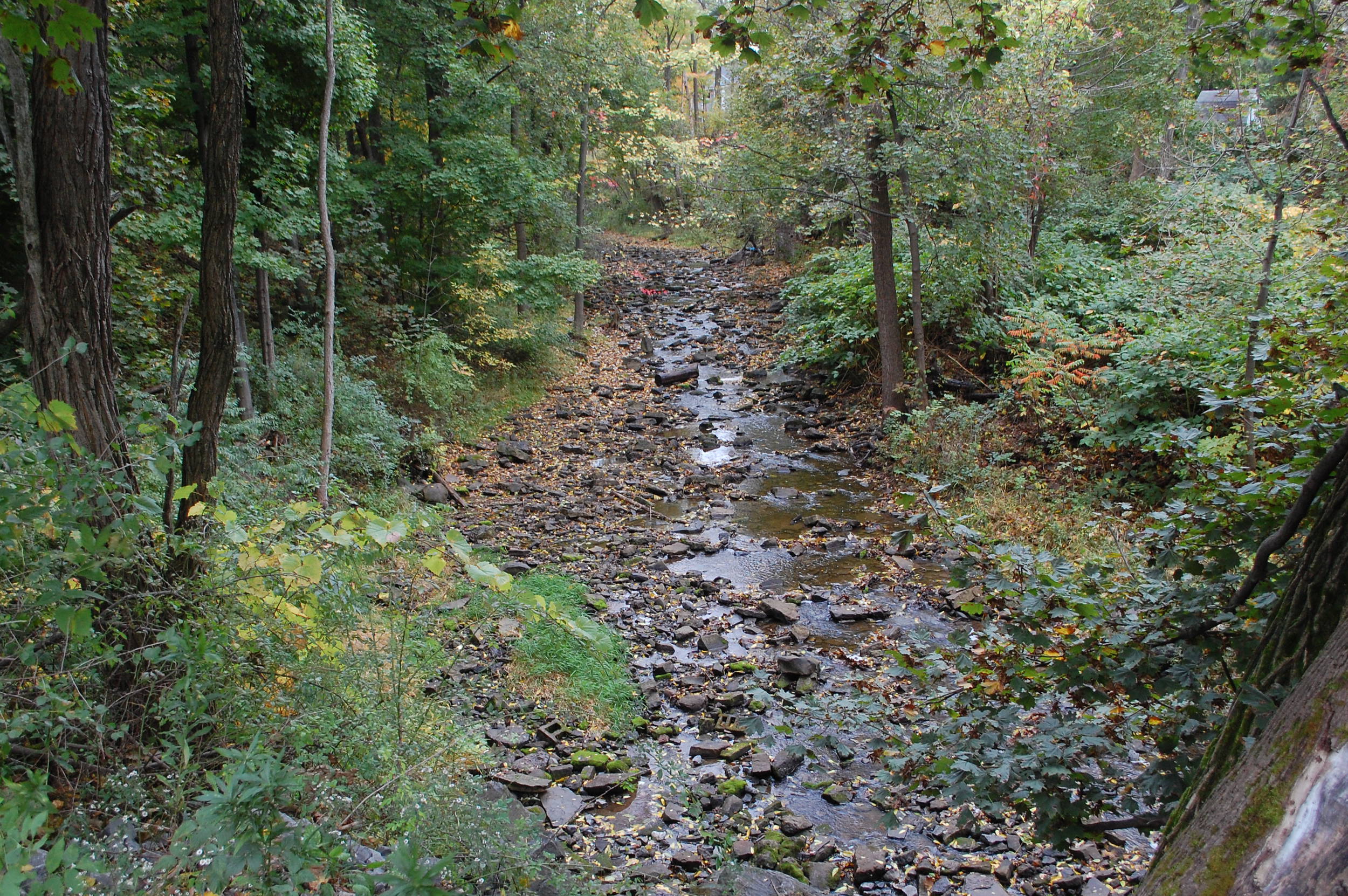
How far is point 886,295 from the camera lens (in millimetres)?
11812

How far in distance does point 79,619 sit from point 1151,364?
32.4 feet

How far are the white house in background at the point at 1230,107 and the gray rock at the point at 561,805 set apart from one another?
923 cm

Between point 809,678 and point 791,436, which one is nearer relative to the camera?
point 809,678

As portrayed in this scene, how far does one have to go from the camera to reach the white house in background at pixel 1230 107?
8.16 meters

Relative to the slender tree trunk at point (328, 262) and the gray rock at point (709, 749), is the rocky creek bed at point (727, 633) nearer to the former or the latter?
the gray rock at point (709, 749)

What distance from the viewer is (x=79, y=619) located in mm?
2189

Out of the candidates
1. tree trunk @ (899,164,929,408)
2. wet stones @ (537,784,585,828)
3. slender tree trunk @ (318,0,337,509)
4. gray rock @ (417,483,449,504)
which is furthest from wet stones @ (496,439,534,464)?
wet stones @ (537,784,585,828)

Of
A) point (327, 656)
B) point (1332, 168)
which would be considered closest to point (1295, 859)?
point (327, 656)

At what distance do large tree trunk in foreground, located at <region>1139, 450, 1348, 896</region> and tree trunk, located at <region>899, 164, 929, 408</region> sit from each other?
976cm

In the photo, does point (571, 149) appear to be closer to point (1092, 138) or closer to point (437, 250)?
point (437, 250)

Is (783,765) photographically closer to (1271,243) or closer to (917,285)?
(1271,243)

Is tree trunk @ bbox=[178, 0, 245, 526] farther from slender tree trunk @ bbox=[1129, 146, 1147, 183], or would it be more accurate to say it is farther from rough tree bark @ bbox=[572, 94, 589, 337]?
slender tree trunk @ bbox=[1129, 146, 1147, 183]

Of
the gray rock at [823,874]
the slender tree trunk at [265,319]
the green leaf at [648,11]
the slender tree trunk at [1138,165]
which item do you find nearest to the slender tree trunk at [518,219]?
the slender tree trunk at [265,319]

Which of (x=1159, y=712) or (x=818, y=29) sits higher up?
(x=818, y=29)
